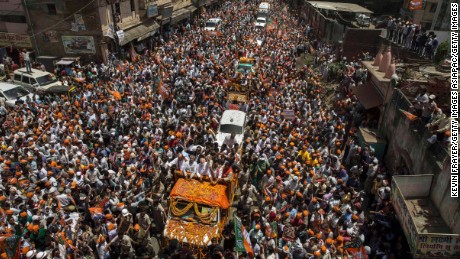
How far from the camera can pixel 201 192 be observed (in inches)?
360

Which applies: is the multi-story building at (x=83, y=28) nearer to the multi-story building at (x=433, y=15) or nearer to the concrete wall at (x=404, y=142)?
the concrete wall at (x=404, y=142)

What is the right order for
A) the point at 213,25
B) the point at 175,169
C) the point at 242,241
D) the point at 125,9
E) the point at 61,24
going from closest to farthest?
the point at 242,241 < the point at 175,169 < the point at 61,24 < the point at 125,9 < the point at 213,25

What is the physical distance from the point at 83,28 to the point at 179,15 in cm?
1358

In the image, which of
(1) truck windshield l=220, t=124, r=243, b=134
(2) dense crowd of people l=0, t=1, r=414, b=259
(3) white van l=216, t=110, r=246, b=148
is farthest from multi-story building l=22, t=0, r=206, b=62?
(1) truck windshield l=220, t=124, r=243, b=134

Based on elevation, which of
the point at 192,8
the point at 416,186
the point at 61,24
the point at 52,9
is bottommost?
the point at 416,186

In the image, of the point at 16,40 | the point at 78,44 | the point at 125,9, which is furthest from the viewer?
the point at 125,9

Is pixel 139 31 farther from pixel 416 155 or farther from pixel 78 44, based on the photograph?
pixel 416 155

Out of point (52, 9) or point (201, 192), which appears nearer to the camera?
point (201, 192)

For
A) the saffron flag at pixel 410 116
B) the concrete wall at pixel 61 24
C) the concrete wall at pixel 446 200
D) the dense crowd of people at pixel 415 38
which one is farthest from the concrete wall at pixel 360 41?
the concrete wall at pixel 61 24

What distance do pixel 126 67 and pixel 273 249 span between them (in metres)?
15.3

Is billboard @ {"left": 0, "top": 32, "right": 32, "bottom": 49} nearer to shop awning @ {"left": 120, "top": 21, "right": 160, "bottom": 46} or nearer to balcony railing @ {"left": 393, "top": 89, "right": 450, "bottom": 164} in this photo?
shop awning @ {"left": 120, "top": 21, "right": 160, "bottom": 46}

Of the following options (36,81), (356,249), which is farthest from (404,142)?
(36,81)

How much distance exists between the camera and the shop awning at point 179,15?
32531 millimetres

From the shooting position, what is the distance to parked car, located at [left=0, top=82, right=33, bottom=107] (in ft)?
51.8
